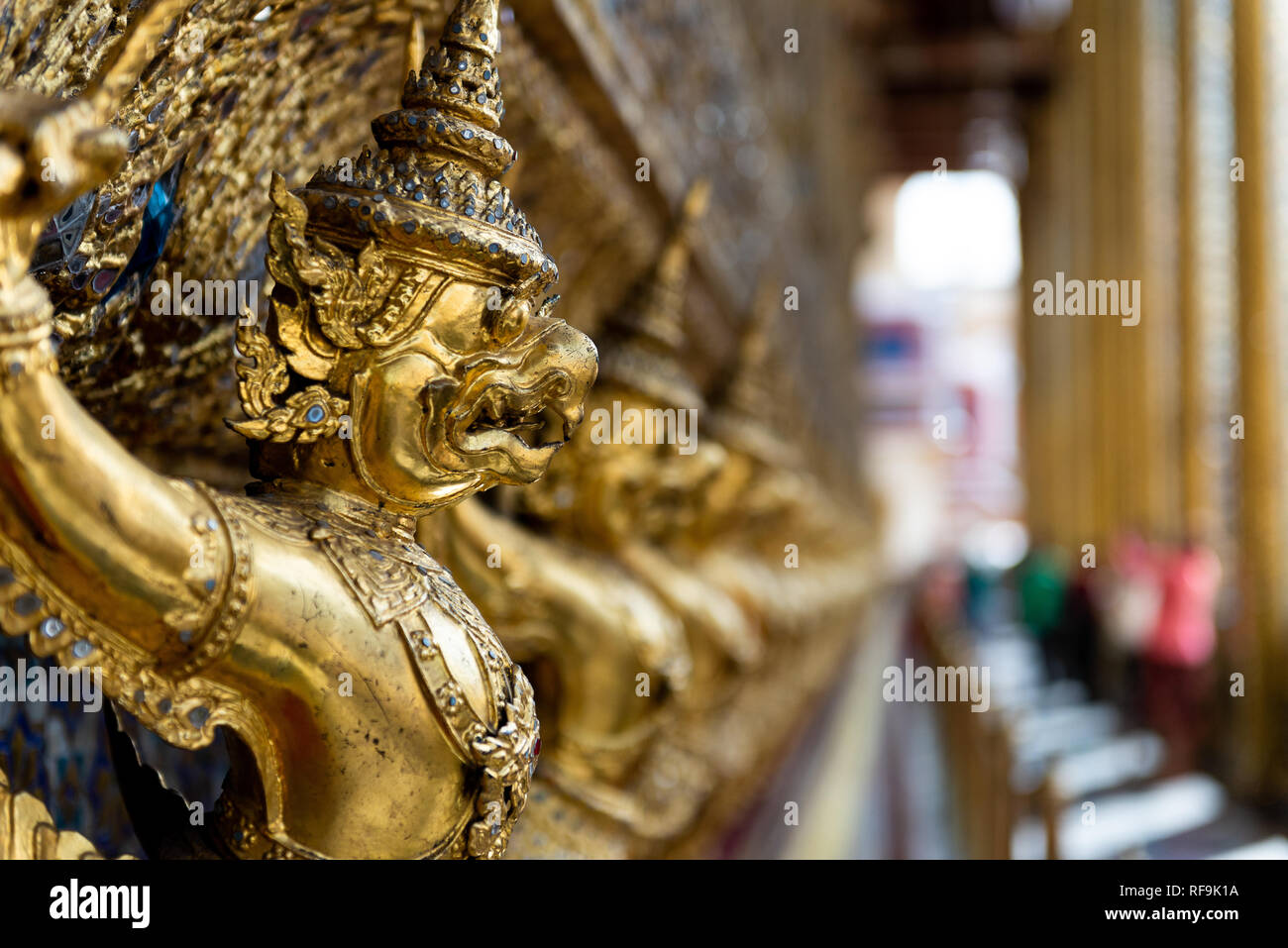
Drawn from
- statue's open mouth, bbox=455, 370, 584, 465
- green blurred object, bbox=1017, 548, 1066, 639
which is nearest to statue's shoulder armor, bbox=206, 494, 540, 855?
statue's open mouth, bbox=455, 370, 584, 465

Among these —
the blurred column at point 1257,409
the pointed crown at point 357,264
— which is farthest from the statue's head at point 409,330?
the blurred column at point 1257,409

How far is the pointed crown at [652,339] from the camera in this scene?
214 cm

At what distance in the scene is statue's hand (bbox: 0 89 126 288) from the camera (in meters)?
0.78

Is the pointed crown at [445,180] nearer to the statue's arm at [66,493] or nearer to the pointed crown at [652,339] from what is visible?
the statue's arm at [66,493]

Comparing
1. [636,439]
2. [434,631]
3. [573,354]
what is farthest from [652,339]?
[434,631]

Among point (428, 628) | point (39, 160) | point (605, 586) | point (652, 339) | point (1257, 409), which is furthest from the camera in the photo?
point (1257, 409)

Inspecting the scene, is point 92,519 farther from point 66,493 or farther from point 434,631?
point 434,631

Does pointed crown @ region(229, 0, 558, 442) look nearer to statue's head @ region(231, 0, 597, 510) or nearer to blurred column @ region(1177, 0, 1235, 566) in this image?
statue's head @ region(231, 0, 597, 510)

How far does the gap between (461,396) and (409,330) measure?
0.07 metres

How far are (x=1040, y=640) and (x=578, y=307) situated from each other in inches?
471

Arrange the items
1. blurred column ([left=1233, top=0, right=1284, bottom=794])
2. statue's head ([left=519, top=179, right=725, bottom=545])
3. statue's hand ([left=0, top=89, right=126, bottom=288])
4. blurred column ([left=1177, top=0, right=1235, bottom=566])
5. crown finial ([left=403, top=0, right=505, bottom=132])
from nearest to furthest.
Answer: statue's hand ([left=0, top=89, right=126, bottom=288]), crown finial ([left=403, top=0, right=505, bottom=132]), statue's head ([left=519, top=179, right=725, bottom=545]), blurred column ([left=1233, top=0, right=1284, bottom=794]), blurred column ([left=1177, top=0, right=1235, bottom=566])

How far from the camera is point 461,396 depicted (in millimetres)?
1100

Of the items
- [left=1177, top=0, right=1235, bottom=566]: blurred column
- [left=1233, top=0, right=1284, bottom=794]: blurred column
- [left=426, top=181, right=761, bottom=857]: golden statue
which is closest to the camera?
[left=426, top=181, right=761, bottom=857]: golden statue

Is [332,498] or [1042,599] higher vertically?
[332,498]
